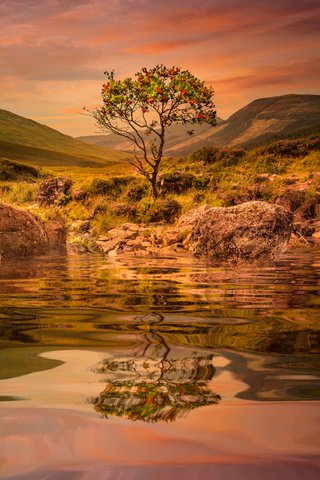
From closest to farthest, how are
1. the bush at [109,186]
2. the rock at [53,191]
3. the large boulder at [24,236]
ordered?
the large boulder at [24,236]
the bush at [109,186]
the rock at [53,191]

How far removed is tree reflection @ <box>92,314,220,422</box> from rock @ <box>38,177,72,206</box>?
29269 mm

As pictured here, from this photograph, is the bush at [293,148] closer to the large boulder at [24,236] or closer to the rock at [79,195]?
the rock at [79,195]

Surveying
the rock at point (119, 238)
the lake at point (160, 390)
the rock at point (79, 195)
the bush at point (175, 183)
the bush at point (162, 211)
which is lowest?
the lake at point (160, 390)

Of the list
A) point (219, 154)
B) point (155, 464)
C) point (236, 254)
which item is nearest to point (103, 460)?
point (155, 464)

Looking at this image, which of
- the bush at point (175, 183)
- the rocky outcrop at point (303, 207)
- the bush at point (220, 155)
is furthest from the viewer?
the bush at point (220, 155)

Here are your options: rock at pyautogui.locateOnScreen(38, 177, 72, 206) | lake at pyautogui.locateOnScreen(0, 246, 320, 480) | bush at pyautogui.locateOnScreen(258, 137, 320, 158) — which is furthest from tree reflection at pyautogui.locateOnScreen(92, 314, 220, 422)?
bush at pyautogui.locateOnScreen(258, 137, 320, 158)

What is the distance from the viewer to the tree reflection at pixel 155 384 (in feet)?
6.73

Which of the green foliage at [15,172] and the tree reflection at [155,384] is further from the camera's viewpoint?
the green foliage at [15,172]

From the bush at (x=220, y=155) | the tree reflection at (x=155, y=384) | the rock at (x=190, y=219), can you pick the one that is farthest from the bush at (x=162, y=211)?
the tree reflection at (x=155, y=384)

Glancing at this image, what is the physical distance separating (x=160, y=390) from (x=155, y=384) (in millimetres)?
100

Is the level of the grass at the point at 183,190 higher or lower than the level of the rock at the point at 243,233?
higher

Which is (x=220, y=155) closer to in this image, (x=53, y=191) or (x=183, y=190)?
(x=183, y=190)

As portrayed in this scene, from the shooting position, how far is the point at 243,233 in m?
13.2

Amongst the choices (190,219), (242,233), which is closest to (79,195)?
(190,219)
